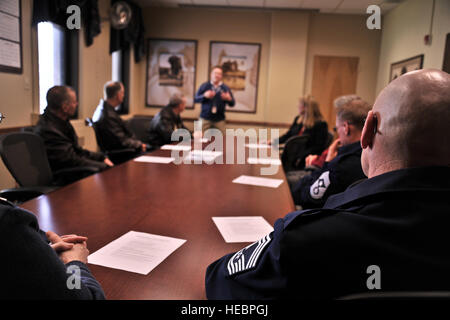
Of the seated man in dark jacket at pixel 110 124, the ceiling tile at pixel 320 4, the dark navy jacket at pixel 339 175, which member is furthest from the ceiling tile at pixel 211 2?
the dark navy jacket at pixel 339 175

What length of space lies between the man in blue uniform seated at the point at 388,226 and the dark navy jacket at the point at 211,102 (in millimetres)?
5568

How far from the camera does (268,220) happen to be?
59.4 inches

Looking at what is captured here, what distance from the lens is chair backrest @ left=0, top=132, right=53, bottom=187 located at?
196 centimetres

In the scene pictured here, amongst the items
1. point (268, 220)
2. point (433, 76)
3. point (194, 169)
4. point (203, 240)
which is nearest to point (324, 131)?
point (194, 169)

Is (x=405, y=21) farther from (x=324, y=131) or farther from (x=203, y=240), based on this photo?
(x=203, y=240)

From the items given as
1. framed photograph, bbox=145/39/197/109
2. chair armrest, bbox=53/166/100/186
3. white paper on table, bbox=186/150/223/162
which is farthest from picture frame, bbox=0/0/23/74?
framed photograph, bbox=145/39/197/109

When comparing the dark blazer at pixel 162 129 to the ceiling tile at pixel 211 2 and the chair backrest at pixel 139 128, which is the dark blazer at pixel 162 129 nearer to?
the chair backrest at pixel 139 128

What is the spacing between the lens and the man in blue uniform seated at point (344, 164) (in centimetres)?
186

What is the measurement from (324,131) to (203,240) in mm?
3198

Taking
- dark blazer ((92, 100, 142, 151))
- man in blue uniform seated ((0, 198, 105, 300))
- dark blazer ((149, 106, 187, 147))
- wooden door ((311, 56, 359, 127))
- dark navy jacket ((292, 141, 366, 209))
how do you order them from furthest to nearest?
wooden door ((311, 56, 359, 127)), dark blazer ((149, 106, 187, 147)), dark blazer ((92, 100, 142, 151)), dark navy jacket ((292, 141, 366, 209)), man in blue uniform seated ((0, 198, 105, 300))

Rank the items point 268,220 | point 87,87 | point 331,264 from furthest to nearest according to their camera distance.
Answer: point 87,87
point 268,220
point 331,264

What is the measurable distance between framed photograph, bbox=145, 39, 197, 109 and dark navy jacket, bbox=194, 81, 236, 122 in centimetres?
97

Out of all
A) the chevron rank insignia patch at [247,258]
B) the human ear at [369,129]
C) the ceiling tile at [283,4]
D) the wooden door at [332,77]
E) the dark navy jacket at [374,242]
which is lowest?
the chevron rank insignia patch at [247,258]

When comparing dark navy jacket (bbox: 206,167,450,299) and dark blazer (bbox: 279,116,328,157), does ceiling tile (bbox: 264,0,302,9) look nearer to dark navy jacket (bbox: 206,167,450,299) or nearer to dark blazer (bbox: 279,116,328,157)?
dark blazer (bbox: 279,116,328,157)
